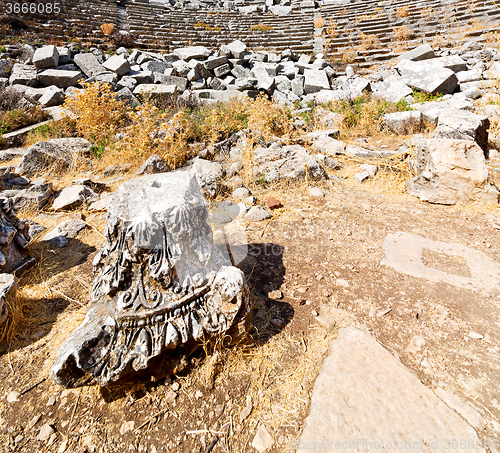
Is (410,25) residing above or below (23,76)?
above

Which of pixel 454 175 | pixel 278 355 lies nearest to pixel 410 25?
pixel 454 175

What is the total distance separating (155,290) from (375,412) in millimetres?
1394

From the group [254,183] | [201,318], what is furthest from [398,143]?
[201,318]

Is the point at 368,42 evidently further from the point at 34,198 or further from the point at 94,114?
the point at 34,198

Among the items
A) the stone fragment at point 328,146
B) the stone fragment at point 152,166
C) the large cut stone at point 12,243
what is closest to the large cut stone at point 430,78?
the stone fragment at point 328,146

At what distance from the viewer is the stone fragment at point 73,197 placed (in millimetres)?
3930

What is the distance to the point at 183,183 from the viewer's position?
1933 mm

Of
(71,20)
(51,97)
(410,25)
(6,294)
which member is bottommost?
(6,294)

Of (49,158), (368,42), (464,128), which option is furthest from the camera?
(368,42)

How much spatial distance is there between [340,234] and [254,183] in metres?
1.71

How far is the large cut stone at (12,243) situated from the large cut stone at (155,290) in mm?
1461

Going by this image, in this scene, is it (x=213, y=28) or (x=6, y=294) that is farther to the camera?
(x=213, y=28)

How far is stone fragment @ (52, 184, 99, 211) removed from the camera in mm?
3930

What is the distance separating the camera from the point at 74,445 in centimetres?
143
